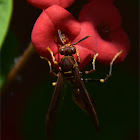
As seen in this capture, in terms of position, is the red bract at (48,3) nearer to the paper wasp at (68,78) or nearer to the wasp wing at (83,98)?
the paper wasp at (68,78)

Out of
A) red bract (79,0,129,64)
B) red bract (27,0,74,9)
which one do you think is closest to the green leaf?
red bract (27,0,74,9)

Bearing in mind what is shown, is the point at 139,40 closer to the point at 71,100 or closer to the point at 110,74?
the point at 110,74

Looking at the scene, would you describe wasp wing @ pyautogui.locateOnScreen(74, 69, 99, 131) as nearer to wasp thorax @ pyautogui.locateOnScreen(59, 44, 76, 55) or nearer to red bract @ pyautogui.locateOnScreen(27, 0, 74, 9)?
wasp thorax @ pyautogui.locateOnScreen(59, 44, 76, 55)

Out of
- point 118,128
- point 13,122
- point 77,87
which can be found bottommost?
point 118,128

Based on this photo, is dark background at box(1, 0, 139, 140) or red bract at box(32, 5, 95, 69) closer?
red bract at box(32, 5, 95, 69)

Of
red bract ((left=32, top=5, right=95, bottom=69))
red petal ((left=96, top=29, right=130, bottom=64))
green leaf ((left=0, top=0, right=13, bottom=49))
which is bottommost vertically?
red petal ((left=96, top=29, right=130, bottom=64))

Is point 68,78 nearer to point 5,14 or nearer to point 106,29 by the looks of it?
point 106,29

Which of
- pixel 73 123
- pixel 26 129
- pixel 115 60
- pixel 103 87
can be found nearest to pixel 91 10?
pixel 115 60
